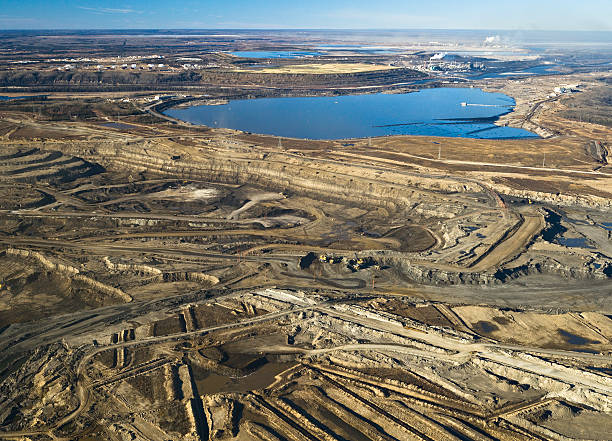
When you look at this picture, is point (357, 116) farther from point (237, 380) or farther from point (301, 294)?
point (237, 380)

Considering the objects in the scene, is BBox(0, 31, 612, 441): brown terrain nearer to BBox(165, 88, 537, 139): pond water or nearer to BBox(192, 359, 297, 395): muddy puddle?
BBox(192, 359, 297, 395): muddy puddle

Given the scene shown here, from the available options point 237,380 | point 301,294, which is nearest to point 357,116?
point 301,294

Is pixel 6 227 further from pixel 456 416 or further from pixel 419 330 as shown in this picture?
pixel 456 416

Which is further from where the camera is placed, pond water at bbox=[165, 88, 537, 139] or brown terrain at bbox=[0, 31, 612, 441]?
pond water at bbox=[165, 88, 537, 139]

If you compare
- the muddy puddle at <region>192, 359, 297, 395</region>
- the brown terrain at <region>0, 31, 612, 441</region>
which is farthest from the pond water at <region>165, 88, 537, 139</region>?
the muddy puddle at <region>192, 359, 297, 395</region>

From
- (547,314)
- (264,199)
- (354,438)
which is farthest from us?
(264,199)

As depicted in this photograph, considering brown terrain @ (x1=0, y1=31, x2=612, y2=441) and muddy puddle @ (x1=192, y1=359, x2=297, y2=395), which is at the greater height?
brown terrain @ (x1=0, y1=31, x2=612, y2=441)

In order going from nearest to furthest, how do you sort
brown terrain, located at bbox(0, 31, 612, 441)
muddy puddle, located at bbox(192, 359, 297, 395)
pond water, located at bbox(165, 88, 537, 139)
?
brown terrain, located at bbox(0, 31, 612, 441) → muddy puddle, located at bbox(192, 359, 297, 395) → pond water, located at bbox(165, 88, 537, 139)

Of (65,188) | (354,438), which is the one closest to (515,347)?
(354,438)

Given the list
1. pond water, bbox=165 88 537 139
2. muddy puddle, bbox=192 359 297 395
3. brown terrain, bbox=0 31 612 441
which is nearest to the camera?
brown terrain, bbox=0 31 612 441
